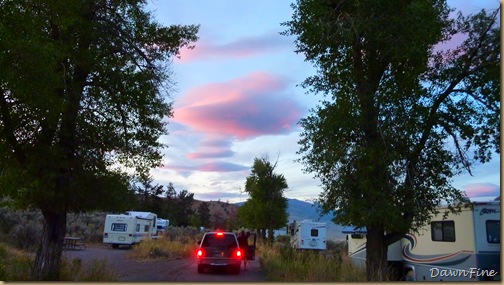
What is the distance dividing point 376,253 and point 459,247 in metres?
3.52

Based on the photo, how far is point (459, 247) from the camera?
13.8 m

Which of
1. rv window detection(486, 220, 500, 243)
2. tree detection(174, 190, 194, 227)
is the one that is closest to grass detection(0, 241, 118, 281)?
rv window detection(486, 220, 500, 243)

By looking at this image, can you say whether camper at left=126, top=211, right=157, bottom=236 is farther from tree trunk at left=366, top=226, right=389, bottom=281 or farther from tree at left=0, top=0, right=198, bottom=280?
tree trunk at left=366, top=226, right=389, bottom=281

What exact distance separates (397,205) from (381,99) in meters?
2.37

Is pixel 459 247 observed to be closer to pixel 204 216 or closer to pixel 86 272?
pixel 86 272

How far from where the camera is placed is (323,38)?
38.0 ft

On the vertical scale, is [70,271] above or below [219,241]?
below

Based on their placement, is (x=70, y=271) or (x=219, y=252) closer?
(x=70, y=271)

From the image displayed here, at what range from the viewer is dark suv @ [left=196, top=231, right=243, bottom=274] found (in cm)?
1702

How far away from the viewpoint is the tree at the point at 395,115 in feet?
34.5

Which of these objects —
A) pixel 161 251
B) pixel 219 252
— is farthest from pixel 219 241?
pixel 161 251

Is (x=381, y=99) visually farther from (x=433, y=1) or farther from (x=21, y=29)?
(x=21, y=29)

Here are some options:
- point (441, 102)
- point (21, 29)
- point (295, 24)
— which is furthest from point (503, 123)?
point (21, 29)

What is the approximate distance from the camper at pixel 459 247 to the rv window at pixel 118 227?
2215 cm
